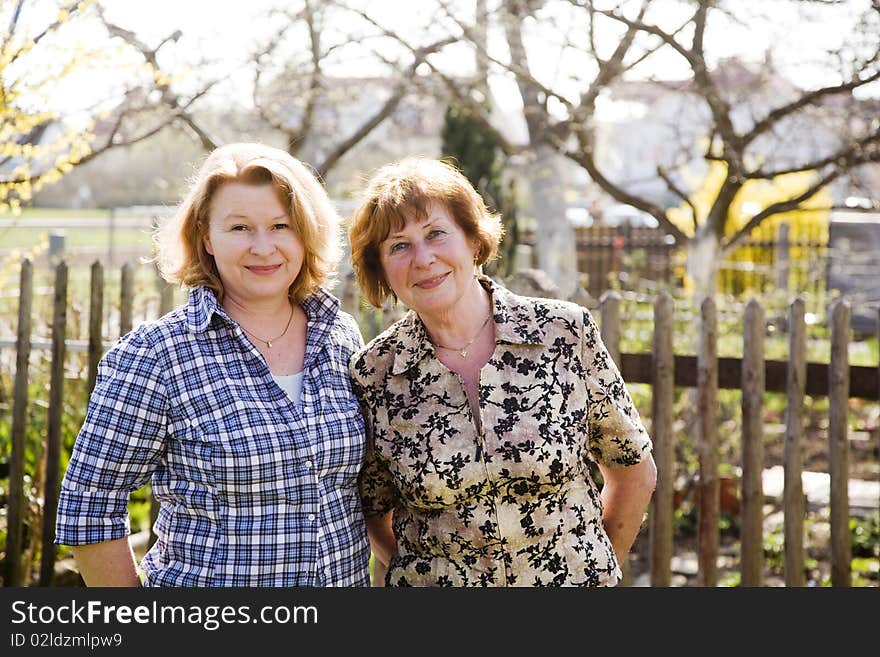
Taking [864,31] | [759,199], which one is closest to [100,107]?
[864,31]

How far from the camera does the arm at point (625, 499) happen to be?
8.91 feet

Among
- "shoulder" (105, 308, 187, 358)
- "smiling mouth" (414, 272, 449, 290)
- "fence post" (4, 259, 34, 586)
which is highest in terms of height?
"smiling mouth" (414, 272, 449, 290)

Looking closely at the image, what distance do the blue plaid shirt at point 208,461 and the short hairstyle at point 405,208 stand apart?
1.41ft

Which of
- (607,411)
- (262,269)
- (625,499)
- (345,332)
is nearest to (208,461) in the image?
→ (262,269)

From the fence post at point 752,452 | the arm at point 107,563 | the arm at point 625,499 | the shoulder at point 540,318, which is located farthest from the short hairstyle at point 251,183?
the fence post at point 752,452

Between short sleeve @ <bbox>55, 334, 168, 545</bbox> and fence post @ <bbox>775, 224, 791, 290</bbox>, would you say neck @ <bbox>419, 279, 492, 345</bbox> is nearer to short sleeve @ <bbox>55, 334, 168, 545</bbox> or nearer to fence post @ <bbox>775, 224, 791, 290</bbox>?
short sleeve @ <bbox>55, 334, 168, 545</bbox>

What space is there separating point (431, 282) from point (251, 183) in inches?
19.4

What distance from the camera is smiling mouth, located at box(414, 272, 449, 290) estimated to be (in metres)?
2.46

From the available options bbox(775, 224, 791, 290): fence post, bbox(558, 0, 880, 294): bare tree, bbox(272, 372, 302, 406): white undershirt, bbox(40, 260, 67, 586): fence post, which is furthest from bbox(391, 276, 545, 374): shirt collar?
bbox(775, 224, 791, 290): fence post

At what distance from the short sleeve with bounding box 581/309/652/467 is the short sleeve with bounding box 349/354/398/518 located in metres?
0.54

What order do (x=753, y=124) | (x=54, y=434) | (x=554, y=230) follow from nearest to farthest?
(x=54, y=434) < (x=753, y=124) < (x=554, y=230)

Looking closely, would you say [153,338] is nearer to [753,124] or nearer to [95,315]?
[95,315]

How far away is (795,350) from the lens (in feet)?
12.7

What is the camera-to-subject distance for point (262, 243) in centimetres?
234
